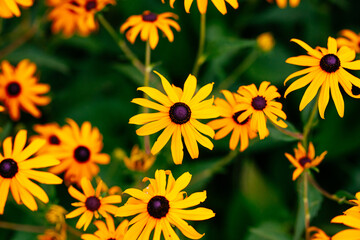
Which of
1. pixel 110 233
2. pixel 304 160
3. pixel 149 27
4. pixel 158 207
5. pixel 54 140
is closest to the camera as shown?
pixel 158 207

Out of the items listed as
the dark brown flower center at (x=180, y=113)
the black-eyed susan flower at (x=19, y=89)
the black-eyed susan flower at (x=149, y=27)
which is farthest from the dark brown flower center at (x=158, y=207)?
the black-eyed susan flower at (x=19, y=89)

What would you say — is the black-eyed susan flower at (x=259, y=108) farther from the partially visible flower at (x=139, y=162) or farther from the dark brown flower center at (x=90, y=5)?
the dark brown flower center at (x=90, y=5)

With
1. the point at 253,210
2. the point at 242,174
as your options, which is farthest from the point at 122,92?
the point at 253,210

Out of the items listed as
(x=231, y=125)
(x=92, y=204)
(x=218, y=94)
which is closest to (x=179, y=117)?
(x=231, y=125)

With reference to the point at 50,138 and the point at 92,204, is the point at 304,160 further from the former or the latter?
the point at 50,138

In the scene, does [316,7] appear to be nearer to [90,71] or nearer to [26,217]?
[90,71]
